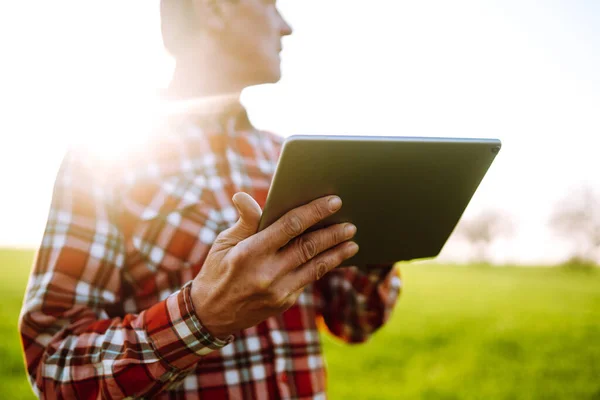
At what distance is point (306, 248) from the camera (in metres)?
1.08

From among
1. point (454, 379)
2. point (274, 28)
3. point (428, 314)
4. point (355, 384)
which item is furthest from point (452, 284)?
point (274, 28)

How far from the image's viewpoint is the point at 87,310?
130cm

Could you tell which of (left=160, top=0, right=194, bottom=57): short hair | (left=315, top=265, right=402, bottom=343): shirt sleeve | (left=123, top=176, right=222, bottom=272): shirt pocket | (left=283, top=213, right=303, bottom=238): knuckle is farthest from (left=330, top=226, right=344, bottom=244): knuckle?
(left=160, top=0, right=194, bottom=57): short hair

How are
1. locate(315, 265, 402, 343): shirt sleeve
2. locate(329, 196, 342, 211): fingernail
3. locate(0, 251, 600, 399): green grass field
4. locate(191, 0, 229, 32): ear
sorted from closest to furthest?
locate(329, 196, 342, 211): fingernail
locate(191, 0, 229, 32): ear
locate(315, 265, 402, 343): shirt sleeve
locate(0, 251, 600, 399): green grass field

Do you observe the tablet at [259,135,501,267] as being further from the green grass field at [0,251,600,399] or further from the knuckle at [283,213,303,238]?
the green grass field at [0,251,600,399]

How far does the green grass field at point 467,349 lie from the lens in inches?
235

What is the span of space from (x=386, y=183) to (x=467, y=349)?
6.96 meters

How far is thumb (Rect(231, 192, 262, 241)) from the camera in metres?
1.00

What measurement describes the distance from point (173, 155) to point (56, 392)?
895 mm

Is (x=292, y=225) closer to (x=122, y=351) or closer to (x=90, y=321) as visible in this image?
(x=122, y=351)

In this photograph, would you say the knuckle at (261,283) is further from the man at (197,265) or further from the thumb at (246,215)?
the thumb at (246,215)

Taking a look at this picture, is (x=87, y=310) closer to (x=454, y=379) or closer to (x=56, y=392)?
(x=56, y=392)

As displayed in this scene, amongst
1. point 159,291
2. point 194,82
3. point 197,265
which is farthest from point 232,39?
point 159,291

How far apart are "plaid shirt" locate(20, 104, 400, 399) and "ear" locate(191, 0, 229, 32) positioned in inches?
15.8
